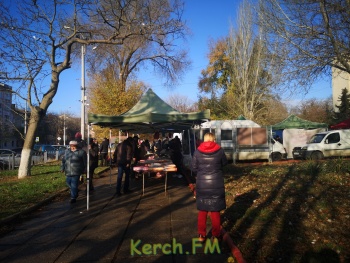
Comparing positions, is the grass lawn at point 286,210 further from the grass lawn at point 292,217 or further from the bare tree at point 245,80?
the bare tree at point 245,80

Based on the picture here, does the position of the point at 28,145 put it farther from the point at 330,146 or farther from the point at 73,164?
the point at 330,146

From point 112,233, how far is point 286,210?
3.53 m

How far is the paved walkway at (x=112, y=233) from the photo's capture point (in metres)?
4.64

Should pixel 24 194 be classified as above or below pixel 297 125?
below

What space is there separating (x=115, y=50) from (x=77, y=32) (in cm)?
1287

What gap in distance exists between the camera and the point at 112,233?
5707 millimetres

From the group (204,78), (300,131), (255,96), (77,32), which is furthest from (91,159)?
(204,78)

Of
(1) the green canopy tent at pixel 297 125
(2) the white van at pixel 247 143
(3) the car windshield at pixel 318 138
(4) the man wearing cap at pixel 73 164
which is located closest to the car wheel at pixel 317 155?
(3) the car windshield at pixel 318 138

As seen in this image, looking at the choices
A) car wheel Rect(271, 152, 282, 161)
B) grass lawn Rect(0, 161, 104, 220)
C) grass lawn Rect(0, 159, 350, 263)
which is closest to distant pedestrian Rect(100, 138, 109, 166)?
grass lawn Rect(0, 161, 104, 220)

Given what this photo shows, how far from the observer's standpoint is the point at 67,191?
10.6 m

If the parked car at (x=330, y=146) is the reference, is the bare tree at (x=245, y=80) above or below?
above

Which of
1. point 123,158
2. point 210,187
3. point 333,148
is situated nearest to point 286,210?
point 210,187

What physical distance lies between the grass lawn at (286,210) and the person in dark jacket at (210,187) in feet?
1.69

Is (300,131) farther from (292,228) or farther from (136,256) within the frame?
(136,256)
